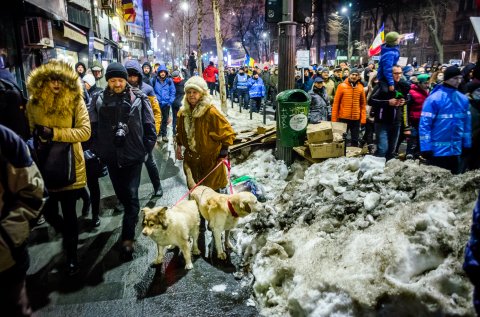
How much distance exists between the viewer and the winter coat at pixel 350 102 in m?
8.24

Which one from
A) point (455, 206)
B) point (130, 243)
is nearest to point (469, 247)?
point (455, 206)

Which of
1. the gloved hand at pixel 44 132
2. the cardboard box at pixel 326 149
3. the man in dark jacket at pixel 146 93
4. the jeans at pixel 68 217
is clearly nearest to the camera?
the gloved hand at pixel 44 132

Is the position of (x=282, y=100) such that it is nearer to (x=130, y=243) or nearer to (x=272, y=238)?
(x=272, y=238)

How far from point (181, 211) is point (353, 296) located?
2.20 meters

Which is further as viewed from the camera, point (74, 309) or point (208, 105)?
point (208, 105)

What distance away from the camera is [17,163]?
2.23 metres

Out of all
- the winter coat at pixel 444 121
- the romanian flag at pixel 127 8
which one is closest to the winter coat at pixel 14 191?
the winter coat at pixel 444 121

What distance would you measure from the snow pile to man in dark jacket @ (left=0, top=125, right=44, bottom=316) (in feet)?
6.97

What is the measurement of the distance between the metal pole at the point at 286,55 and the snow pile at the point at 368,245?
7.31ft

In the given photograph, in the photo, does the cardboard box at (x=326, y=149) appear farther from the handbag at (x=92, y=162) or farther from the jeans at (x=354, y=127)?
the handbag at (x=92, y=162)

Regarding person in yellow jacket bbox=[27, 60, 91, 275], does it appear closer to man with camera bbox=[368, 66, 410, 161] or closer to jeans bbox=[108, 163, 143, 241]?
jeans bbox=[108, 163, 143, 241]

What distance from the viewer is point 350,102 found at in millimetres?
8297

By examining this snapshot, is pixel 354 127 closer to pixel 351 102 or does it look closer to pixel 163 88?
pixel 351 102

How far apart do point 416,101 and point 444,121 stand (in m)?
3.07
